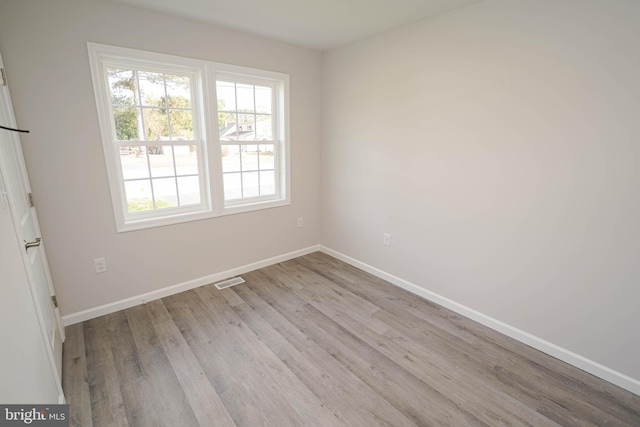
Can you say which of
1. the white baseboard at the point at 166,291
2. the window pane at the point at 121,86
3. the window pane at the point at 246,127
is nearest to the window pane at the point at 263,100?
the window pane at the point at 246,127

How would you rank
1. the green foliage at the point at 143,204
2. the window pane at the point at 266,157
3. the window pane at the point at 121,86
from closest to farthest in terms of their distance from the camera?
the window pane at the point at 121,86 → the green foliage at the point at 143,204 → the window pane at the point at 266,157

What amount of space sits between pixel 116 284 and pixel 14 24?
1.95 metres

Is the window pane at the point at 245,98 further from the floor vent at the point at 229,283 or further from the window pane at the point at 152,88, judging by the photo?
the floor vent at the point at 229,283

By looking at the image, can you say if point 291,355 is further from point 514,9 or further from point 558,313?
point 514,9

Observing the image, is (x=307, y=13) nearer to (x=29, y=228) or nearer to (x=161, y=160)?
(x=161, y=160)

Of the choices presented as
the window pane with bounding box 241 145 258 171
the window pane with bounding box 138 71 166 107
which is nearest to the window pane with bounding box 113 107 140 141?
the window pane with bounding box 138 71 166 107

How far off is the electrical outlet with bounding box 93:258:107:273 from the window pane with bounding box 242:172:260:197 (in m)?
1.41

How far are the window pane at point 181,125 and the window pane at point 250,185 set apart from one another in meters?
0.69

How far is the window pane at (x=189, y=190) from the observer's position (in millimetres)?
2779

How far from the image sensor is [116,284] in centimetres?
250

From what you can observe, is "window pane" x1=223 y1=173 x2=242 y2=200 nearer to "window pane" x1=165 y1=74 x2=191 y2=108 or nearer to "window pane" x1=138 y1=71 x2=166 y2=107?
"window pane" x1=165 y1=74 x2=191 y2=108

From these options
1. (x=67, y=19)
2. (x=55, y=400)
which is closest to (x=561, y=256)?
(x=55, y=400)

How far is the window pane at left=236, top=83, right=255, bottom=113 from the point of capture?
3000mm

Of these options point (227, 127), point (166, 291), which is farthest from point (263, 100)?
point (166, 291)
